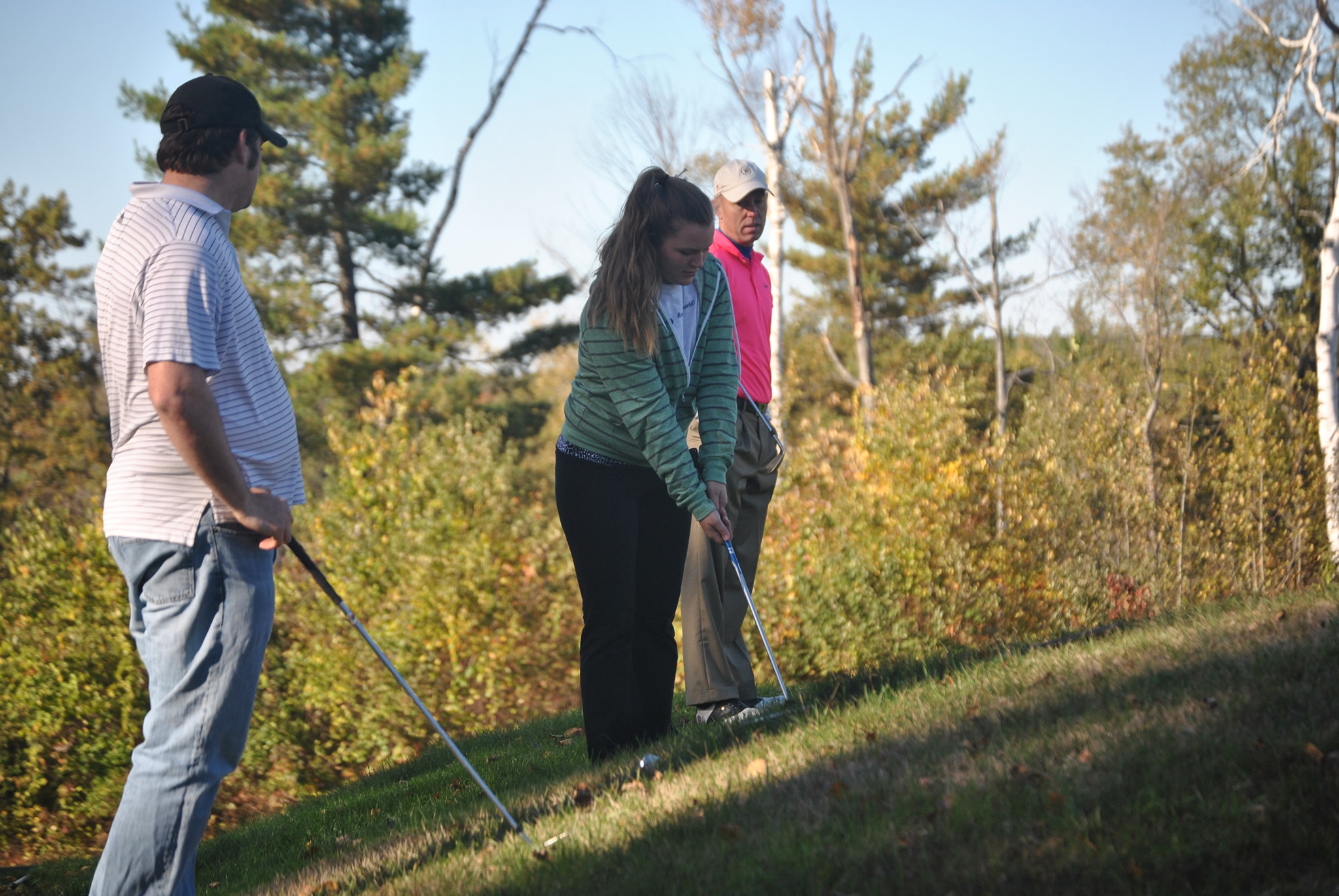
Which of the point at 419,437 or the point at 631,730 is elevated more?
the point at 419,437

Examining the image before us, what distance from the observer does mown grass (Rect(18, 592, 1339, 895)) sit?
7.08 feet

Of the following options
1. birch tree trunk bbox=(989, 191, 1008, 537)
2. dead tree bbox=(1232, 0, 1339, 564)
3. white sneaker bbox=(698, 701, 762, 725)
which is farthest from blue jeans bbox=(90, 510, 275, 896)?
birch tree trunk bbox=(989, 191, 1008, 537)

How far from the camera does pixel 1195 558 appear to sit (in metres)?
13.5

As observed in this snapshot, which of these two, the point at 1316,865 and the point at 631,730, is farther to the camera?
the point at 631,730

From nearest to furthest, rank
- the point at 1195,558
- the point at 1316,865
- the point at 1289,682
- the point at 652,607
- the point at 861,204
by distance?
the point at 1316,865 < the point at 1289,682 < the point at 652,607 < the point at 1195,558 < the point at 861,204

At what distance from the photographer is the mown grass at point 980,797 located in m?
2.16

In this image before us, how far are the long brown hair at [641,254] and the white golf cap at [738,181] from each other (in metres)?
0.88

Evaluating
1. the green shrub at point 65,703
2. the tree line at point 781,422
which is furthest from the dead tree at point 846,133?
the green shrub at point 65,703

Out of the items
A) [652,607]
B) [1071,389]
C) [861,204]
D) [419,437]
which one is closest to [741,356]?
[652,607]

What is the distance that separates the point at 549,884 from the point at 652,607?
1.55 meters

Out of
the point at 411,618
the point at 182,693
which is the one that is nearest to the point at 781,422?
the point at 411,618

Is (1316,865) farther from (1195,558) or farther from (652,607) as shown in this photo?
(1195,558)

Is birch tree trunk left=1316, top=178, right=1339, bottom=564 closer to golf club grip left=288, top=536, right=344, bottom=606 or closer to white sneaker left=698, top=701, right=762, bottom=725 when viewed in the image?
white sneaker left=698, top=701, right=762, bottom=725

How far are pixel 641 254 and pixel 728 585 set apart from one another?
1640mm
